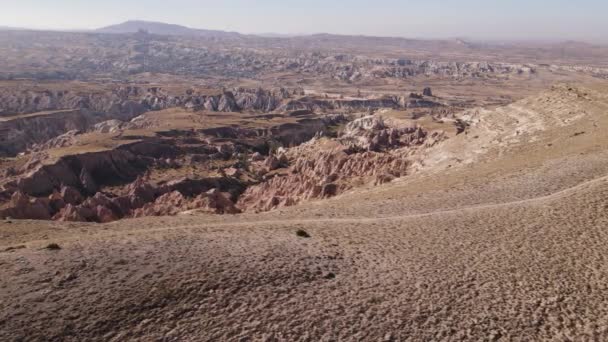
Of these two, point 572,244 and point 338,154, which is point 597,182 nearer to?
point 572,244

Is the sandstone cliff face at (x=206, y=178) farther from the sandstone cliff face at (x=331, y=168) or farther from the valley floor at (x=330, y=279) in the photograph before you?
the valley floor at (x=330, y=279)

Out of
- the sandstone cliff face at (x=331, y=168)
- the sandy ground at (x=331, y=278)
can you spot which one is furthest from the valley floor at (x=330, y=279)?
the sandstone cliff face at (x=331, y=168)

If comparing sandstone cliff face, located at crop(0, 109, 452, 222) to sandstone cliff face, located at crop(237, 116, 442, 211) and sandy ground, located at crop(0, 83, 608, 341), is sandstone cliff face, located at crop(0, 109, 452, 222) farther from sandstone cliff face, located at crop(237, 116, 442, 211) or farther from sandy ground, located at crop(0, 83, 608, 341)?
sandy ground, located at crop(0, 83, 608, 341)

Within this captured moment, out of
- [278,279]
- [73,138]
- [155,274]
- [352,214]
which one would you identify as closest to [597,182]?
[352,214]

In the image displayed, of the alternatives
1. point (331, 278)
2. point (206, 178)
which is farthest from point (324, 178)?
point (331, 278)

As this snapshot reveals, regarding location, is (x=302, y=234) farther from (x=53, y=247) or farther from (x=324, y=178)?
(x=324, y=178)

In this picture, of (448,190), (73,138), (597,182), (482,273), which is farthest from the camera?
(73,138)

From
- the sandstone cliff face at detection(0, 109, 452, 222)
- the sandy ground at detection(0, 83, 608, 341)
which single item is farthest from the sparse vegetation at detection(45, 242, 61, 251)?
the sandstone cliff face at detection(0, 109, 452, 222)

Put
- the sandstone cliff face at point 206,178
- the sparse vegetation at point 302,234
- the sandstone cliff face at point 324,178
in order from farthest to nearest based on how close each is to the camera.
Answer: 1. the sandstone cliff face at point 206,178
2. the sandstone cliff face at point 324,178
3. the sparse vegetation at point 302,234
